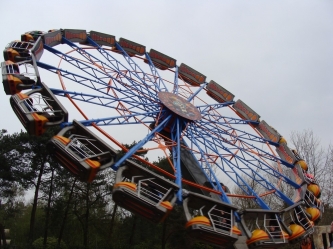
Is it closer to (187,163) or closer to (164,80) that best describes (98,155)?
(187,163)

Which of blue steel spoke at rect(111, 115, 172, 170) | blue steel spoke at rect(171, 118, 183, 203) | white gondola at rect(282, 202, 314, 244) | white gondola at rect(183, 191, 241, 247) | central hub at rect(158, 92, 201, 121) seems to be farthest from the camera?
central hub at rect(158, 92, 201, 121)

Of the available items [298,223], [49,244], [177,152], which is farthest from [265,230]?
[49,244]

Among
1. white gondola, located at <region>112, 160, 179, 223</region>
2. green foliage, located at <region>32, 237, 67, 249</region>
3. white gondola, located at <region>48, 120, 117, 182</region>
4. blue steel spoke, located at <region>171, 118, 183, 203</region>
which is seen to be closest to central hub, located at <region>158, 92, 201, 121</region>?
blue steel spoke, located at <region>171, 118, 183, 203</region>

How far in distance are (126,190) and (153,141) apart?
4200mm

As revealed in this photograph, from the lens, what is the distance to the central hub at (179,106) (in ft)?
46.9

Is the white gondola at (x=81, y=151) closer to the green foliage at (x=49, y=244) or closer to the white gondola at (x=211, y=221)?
the white gondola at (x=211, y=221)

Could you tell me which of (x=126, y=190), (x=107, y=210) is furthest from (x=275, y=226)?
(x=107, y=210)

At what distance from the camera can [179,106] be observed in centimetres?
1490

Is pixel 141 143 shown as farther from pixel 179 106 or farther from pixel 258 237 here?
pixel 258 237

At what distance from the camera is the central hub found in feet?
46.9

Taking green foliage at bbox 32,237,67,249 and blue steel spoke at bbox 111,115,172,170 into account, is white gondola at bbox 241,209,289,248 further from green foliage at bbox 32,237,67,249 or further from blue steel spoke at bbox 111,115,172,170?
green foliage at bbox 32,237,67,249

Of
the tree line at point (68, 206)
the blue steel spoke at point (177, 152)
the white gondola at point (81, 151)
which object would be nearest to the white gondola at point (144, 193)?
the blue steel spoke at point (177, 152)

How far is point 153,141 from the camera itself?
1229cm

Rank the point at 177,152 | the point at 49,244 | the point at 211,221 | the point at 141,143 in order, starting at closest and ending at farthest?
the point at 211,221 → the point at 141,143 → the point at 177,152 → the point at 49,244
